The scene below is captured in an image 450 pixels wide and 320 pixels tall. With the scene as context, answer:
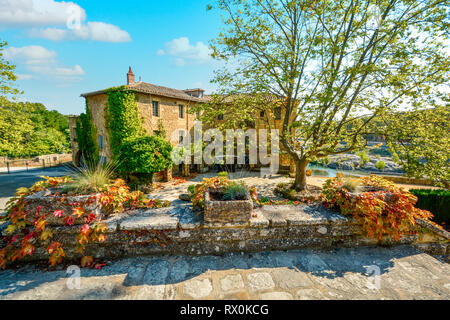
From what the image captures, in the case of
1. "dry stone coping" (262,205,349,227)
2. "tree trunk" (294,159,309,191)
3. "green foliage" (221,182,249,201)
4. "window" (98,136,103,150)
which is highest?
"window" (98,136,103,150)

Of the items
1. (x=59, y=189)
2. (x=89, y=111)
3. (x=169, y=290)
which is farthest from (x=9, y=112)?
(x=169, y=290)

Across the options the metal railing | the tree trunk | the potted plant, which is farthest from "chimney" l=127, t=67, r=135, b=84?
the potted plant

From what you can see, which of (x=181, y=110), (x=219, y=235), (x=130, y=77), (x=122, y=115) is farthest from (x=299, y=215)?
(x=130, y=77)

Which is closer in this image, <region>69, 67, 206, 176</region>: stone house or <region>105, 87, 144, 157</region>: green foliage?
<region>105, 87, 144, 157</region>: green foliage

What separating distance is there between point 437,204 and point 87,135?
23.9m

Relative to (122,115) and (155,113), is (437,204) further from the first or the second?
(122,115)

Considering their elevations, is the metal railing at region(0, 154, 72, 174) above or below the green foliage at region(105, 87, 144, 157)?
below

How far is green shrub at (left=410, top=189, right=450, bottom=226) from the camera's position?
22.9 ft

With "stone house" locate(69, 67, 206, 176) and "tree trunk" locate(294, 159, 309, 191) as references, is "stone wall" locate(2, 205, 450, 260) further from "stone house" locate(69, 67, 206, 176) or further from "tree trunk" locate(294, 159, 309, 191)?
"stone house" locate(69, 67, 206, 176)

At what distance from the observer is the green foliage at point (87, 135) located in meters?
17.7

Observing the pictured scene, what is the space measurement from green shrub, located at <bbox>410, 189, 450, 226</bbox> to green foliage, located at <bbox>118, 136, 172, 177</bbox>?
468 inches

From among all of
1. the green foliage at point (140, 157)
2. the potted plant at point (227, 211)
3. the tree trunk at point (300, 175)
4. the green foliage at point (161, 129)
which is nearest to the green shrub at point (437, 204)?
the tree trunk at point (300, 175)

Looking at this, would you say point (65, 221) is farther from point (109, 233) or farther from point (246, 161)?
point (246, 161)

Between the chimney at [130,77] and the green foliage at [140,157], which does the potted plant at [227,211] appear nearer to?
the green foliage at [140,157]
